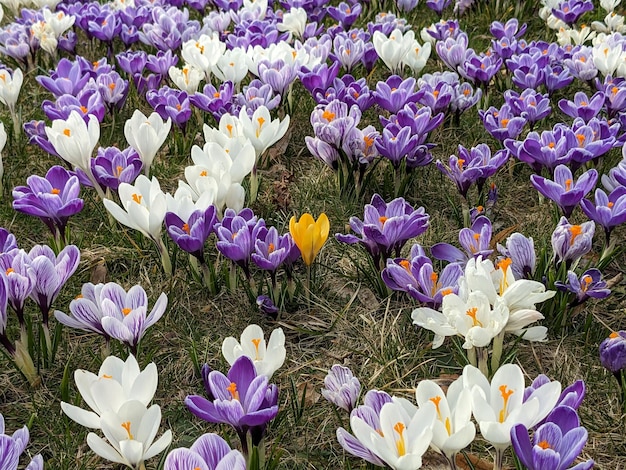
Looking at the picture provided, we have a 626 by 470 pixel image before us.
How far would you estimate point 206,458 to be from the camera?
129 cm

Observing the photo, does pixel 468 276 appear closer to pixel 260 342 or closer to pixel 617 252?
pixel 260 342

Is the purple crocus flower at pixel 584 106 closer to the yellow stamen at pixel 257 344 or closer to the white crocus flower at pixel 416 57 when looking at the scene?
the white crocus flower at pixel 416 57

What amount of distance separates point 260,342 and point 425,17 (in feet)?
10.5

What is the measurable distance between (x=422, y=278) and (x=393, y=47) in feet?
5.37

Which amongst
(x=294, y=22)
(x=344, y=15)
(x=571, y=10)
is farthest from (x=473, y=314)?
(x=571, y=10)

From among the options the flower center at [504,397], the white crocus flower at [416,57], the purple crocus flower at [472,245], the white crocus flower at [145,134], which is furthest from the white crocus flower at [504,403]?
the white crocus flower at [416,57]

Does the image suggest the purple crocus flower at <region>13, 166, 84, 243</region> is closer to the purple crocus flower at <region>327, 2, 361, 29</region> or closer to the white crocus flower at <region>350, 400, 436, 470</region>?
the white crocus flower at <region>350, 400, 436, 470</region>

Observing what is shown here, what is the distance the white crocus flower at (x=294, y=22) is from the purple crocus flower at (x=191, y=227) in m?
1.91

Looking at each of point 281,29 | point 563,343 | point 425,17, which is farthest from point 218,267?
point 425,17

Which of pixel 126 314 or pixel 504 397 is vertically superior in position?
pixel 504 397

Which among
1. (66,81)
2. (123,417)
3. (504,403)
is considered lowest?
(66,81)

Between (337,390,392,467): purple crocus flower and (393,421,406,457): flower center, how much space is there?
0.06m

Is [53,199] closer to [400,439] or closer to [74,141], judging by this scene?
[74,141]

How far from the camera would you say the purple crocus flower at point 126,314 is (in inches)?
66.0
